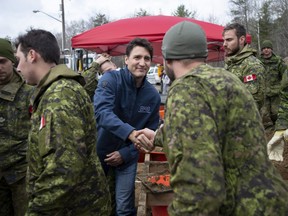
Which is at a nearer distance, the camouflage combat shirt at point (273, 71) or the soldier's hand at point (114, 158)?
the soldier's hand at point (114, 158)

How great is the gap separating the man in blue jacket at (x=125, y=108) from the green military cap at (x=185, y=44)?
1852 mm

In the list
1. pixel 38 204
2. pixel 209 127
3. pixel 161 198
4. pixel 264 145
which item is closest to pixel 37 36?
pixel 38 204

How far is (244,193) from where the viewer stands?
77.6 inches

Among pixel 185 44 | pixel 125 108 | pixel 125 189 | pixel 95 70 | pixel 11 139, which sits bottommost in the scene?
pixel 125 189

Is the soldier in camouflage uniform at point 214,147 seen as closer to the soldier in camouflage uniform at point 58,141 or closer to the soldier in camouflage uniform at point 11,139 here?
the soldier in camouflage uniform at point 58,141

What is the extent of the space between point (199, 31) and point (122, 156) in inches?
82.7

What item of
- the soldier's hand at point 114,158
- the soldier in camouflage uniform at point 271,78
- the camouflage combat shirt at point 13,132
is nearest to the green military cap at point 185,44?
the soldier's hand at point 114,158

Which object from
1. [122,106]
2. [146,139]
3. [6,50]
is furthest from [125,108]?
[6,50]

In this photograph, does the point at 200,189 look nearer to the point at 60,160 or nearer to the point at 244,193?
the point at 244,193

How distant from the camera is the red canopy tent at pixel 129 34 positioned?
761 centimetres

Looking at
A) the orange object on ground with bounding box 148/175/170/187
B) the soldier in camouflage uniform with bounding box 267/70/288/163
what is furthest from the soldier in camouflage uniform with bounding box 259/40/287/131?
the orange object on ground with bounding box 148/175/170/187

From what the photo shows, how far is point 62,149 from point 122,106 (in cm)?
186

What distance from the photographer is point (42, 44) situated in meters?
2.53

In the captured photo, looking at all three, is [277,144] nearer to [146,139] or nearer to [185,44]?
[146,139]
